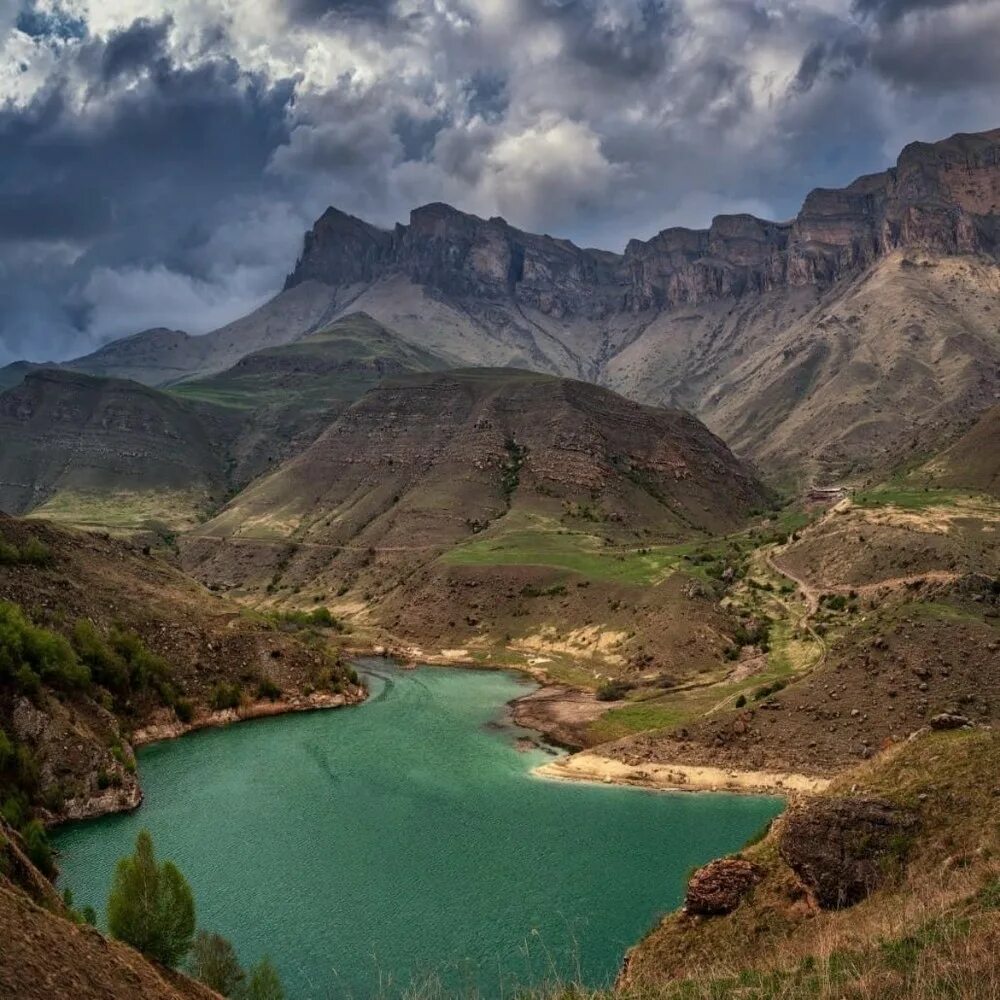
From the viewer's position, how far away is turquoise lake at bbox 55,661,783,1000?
38062 mm

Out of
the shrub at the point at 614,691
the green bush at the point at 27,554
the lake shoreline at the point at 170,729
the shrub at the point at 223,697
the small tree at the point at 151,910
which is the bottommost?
the lake shoreline at the point at 170,729

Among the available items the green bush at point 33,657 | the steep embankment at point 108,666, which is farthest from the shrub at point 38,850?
the green bush at point 33,657

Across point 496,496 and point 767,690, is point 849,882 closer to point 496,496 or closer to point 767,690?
point 767,690

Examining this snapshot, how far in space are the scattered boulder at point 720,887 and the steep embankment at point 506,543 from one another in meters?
59.7

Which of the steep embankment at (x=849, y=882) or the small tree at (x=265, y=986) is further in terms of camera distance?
the small tree at (x=265, y=986)

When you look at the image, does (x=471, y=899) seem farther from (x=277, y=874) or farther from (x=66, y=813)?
(x=66, y=813)

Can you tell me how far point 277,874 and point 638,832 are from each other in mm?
Result: 20770

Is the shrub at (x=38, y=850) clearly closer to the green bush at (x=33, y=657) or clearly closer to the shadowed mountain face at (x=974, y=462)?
the green bush at (x=33, y=657)

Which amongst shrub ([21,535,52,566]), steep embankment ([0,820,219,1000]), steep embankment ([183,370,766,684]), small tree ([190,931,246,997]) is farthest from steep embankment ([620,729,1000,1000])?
shrub ([21,535,52,566])

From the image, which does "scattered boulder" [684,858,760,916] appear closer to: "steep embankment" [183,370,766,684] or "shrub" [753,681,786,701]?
"shrub" [753,681,786,701]

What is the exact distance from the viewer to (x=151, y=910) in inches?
1249

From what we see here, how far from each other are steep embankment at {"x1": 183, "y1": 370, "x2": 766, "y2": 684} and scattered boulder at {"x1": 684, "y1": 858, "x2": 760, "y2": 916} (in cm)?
5966

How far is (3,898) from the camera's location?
22.0 m

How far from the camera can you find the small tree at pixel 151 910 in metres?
31.3
